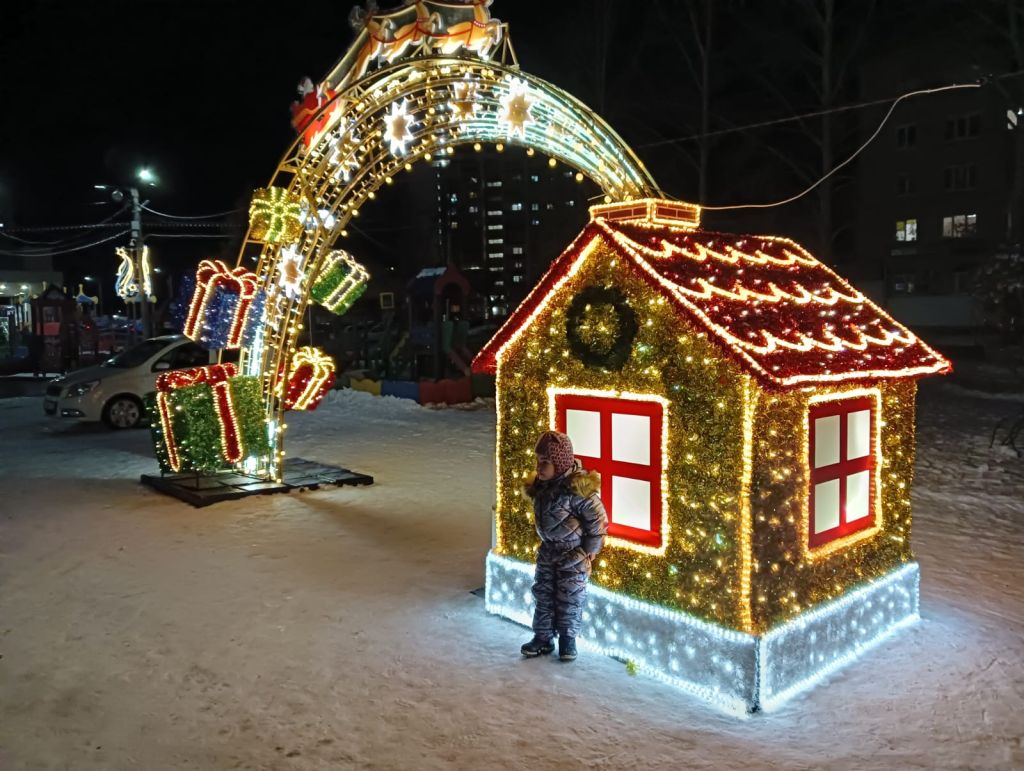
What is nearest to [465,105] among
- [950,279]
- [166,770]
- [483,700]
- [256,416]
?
[256,416]

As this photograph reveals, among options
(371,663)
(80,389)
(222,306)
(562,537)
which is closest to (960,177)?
(80,389)

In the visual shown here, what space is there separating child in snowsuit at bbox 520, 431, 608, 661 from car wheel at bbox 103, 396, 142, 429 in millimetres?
11956

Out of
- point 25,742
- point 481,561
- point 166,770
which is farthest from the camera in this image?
point 481,561

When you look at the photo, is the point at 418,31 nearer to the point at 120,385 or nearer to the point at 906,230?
the point at 120,385

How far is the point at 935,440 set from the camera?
41.4 feet

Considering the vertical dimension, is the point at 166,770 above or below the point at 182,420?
below

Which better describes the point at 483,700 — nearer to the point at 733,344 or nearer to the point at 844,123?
the point at 733,344

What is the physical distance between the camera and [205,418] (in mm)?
9391

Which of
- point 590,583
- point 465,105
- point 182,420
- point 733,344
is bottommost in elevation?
point 590,583

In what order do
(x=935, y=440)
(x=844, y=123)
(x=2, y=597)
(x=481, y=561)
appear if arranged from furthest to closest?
(x=844, y=123) < (x=935, y=440) < (x=481, y=561) < (x=2, y=597)

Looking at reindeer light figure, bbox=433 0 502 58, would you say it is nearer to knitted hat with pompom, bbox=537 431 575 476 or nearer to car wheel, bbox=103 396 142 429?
knitted hat with pompom, bbox=537 431 575 476

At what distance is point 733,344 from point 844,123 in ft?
81.0

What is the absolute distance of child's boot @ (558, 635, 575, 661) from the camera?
487cm

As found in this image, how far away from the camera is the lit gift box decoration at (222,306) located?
358 inches
